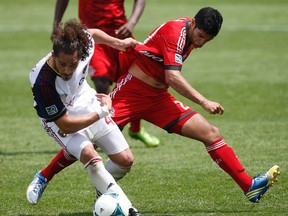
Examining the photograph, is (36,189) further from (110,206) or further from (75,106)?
(110,206)

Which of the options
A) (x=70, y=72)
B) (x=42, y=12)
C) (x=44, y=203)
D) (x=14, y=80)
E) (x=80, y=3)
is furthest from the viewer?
(x=42, y=12)

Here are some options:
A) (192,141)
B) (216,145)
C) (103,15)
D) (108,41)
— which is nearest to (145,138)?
(192,141)

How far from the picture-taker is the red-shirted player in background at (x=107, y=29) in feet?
37.7

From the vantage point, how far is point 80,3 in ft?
39.8

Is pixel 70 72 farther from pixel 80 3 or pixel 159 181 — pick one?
pixel 80 3

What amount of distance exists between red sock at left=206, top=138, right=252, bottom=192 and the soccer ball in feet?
4.44

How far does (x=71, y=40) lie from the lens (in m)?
7.11

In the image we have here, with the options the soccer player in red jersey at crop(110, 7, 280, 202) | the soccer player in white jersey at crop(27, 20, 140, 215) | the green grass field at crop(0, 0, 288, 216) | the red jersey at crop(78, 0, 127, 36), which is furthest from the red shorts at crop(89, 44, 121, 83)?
the soccer player in white jersey at crop(27, 20, 140, 215)

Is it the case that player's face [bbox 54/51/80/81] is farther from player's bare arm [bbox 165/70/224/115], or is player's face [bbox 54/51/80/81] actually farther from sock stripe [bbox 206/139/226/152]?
sock stripe [bbox 206/139/226/152]

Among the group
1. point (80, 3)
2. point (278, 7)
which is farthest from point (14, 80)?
point (278, 7)

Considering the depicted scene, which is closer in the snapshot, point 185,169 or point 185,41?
point 185,41

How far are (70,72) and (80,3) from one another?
17.0 ft

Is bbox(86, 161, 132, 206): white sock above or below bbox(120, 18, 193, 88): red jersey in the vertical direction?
below

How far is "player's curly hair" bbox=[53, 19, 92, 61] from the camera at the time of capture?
704 cm
